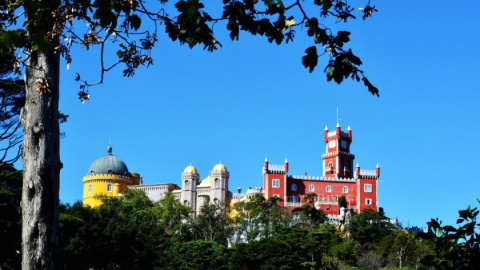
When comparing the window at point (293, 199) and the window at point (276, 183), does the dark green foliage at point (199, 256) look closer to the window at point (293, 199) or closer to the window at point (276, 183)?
the window at point (293, 199)

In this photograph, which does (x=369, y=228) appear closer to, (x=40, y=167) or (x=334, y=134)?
(x=334, y=134)

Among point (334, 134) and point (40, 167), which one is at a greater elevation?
point (334, 134)

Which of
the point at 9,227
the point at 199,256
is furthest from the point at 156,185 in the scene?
the point at 9,227

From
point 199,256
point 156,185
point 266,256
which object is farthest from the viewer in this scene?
point 156,185

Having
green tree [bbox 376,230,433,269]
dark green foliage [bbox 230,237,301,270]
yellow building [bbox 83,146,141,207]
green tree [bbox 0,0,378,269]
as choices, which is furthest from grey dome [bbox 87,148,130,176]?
green tree [bbox 0,0,378,269]

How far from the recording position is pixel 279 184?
70812 mm

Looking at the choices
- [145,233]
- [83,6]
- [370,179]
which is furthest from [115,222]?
[370,179]

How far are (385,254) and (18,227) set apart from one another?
29856mm

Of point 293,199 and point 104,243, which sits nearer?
point 104,243

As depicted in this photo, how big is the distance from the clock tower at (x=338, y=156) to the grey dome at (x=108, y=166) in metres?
22.6

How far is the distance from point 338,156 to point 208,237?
75.4ft

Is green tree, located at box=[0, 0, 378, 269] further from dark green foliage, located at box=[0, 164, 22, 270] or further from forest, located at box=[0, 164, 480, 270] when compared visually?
dark green foliage, located at box=[0, 164, 22, 270]

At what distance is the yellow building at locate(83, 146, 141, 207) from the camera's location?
7738 centimetres

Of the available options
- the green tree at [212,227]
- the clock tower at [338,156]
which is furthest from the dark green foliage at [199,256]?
the clock tower at [338,156]
